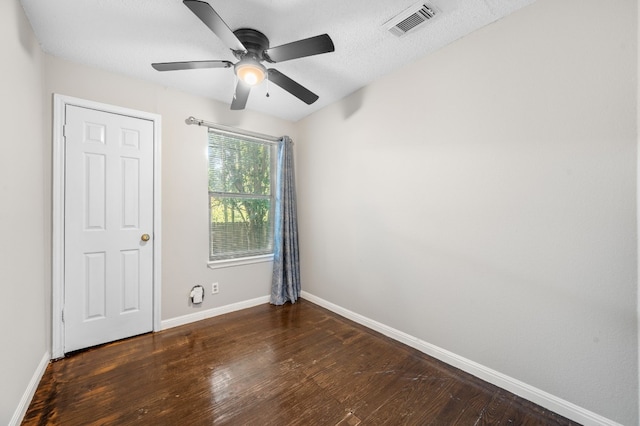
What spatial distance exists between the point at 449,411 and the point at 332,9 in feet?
8.48

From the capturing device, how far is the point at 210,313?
9.29 feet

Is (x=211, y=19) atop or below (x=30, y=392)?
atop

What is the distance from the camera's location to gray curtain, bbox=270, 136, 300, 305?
128 inches

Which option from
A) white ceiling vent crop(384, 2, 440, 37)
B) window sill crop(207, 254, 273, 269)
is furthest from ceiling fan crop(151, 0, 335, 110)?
window sill crop(207, 254, 273, 269)

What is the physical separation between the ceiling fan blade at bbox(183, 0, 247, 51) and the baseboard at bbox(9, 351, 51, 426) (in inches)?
91.9

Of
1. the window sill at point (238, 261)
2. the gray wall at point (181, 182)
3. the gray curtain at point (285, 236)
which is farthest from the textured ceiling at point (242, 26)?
the window sill at point (238, 261)

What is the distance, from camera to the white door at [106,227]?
6.99ft

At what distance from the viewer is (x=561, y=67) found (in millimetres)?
1489

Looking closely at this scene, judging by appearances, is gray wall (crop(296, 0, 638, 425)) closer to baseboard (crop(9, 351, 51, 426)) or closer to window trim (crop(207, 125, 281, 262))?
window trim (crop(207, 125, 281, 262))

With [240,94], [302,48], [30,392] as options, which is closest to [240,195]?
[240,94]

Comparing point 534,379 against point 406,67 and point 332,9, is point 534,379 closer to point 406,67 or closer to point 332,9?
point 406,67

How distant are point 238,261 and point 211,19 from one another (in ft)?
7.77

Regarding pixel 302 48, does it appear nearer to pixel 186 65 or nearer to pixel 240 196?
pixel 186 65

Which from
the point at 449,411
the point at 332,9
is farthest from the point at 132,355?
the point at 332,9
